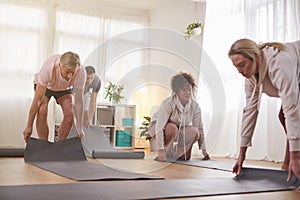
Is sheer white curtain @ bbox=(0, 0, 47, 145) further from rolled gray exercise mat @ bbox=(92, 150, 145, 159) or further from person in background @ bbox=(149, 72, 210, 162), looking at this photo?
person in background @ bbox=(149, 72, 210, 162)

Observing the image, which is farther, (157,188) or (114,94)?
(114,94)

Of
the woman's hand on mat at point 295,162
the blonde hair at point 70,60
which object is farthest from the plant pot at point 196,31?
the woman's hand on mat at point 295,162

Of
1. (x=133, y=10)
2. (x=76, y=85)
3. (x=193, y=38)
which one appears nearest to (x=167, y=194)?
(x=76, y=85)

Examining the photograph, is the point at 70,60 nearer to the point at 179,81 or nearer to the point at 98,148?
the point at 179,81

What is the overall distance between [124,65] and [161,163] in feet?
10.6

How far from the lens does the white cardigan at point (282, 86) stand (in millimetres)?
1817

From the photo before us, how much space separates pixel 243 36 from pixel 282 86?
2527 mm

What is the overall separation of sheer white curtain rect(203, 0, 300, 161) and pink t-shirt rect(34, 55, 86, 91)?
184cm

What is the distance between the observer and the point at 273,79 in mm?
1947

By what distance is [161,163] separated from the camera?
2900mm

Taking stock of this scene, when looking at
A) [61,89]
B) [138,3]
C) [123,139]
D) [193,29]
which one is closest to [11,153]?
[61,89]

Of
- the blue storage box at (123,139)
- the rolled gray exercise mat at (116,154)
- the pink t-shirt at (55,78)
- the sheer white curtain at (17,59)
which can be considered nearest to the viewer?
the pink t-shirt at (55,78)

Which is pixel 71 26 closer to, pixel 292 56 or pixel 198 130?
pixel 198 130

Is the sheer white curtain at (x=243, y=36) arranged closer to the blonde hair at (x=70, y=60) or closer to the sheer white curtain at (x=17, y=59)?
the blonde hair at (x=70, y=60)
